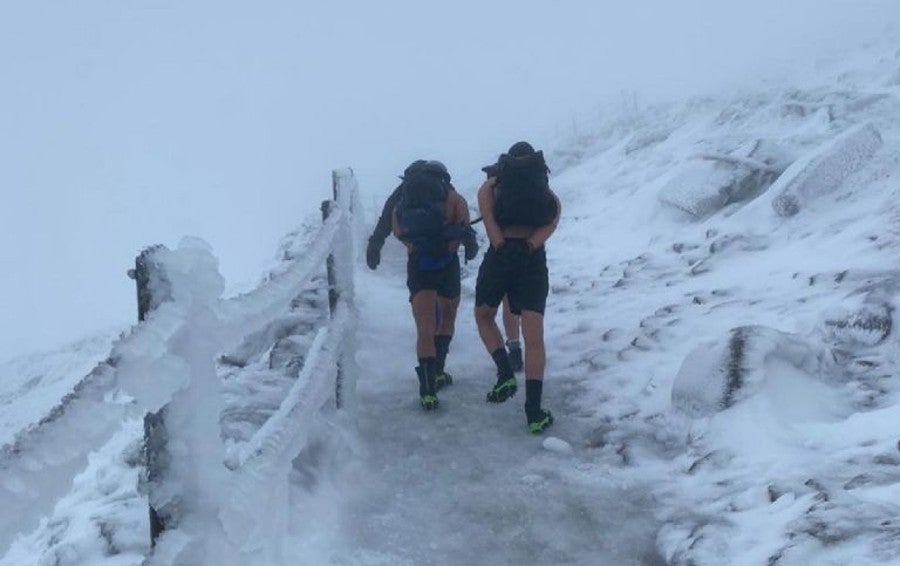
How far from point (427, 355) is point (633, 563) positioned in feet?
8.82

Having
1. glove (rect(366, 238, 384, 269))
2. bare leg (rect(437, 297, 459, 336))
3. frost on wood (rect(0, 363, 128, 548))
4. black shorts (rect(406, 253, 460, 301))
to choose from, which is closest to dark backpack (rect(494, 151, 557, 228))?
black shorts (rect(406, 253, 460, 301))

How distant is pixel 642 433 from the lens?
567 centimetres

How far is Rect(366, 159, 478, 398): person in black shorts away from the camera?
261 inches

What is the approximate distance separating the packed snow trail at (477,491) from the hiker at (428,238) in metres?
0.43

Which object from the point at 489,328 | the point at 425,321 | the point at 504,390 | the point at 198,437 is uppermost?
the point at 198,437

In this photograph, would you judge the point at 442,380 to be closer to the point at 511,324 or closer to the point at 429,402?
the point at 429,402

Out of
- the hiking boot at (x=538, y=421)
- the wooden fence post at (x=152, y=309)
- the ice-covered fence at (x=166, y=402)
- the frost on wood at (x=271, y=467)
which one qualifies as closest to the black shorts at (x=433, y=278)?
the hiking boot at (x=538, y=421)

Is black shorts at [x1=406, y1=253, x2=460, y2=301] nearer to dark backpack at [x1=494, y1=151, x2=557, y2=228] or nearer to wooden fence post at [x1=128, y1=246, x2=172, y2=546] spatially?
dark backpack at [x1=494, y1=151, x2=557, y2=228]

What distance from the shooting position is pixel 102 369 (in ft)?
6.71

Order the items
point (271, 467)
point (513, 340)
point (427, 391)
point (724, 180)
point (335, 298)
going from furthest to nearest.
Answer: point (724, 180) < point (513, 340) < point (427, 391) < point (335, 298) < point (271, 467)

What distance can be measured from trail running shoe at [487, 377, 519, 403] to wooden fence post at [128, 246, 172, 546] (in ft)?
13.6

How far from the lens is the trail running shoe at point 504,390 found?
6.36 m

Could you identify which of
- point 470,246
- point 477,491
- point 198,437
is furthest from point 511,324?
point 198,437

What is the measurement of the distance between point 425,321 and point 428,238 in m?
0.65
